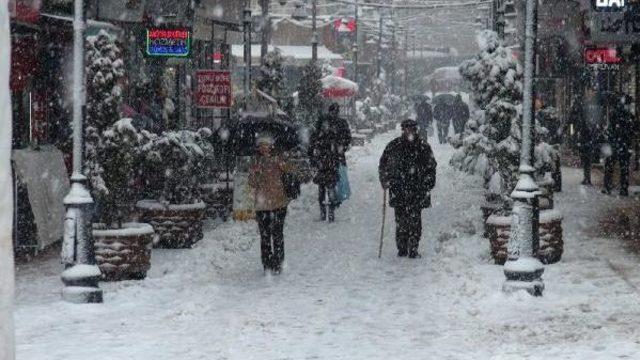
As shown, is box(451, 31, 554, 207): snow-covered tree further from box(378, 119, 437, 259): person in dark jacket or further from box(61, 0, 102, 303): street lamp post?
box(61, 0, 102, 303): street lamp post

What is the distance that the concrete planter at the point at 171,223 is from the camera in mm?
15672

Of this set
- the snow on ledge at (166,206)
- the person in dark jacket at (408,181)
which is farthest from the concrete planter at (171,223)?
the person in dark jacket at (408,181)

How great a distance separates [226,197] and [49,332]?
10.6 m

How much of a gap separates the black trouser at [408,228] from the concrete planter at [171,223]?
10.4 feet

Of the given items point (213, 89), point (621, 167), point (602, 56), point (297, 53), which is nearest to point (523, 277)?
point (621, 167)

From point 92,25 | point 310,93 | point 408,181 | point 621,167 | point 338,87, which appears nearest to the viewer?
point 408,181

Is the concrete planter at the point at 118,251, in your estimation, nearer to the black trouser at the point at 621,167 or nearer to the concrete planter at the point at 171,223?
the concrete planter at the point at 171,223

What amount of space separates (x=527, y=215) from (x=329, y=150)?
780 cm

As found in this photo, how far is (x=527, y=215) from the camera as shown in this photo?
38.3ft

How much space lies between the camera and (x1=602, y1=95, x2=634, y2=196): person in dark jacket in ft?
72.2

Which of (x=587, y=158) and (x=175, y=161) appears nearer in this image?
(x=175, y=161)

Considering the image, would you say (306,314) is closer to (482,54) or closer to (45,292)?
(45,292)

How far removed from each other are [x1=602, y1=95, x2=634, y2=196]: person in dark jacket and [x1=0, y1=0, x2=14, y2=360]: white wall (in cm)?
2054

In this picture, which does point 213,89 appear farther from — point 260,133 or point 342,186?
point 260,133
